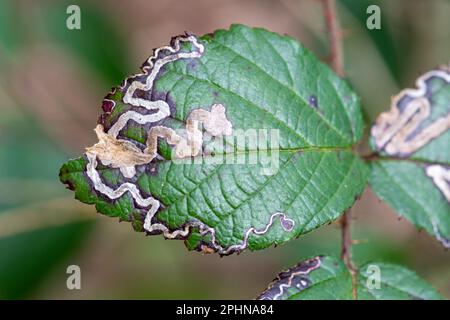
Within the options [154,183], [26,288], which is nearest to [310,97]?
[154,183]

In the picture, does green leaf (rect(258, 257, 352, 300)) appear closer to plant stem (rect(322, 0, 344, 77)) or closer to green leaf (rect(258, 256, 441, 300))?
green leaf (rect(258, 256, 441, 300))

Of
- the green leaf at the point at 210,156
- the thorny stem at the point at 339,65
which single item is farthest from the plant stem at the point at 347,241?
the green leaf at the point at 210,156

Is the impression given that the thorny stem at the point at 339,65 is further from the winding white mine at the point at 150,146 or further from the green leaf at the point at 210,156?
the winding white mine at the point at 150,146

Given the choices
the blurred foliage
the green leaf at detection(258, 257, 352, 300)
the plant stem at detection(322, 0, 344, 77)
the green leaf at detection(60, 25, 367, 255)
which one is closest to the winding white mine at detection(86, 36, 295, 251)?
the green leaf at detection(60, 25, 367, 255)

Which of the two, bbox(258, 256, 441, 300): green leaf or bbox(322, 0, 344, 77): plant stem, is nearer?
bbox(258, 256, 441, 300): green leaf

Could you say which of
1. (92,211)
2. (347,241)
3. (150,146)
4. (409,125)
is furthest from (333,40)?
(92,211)
